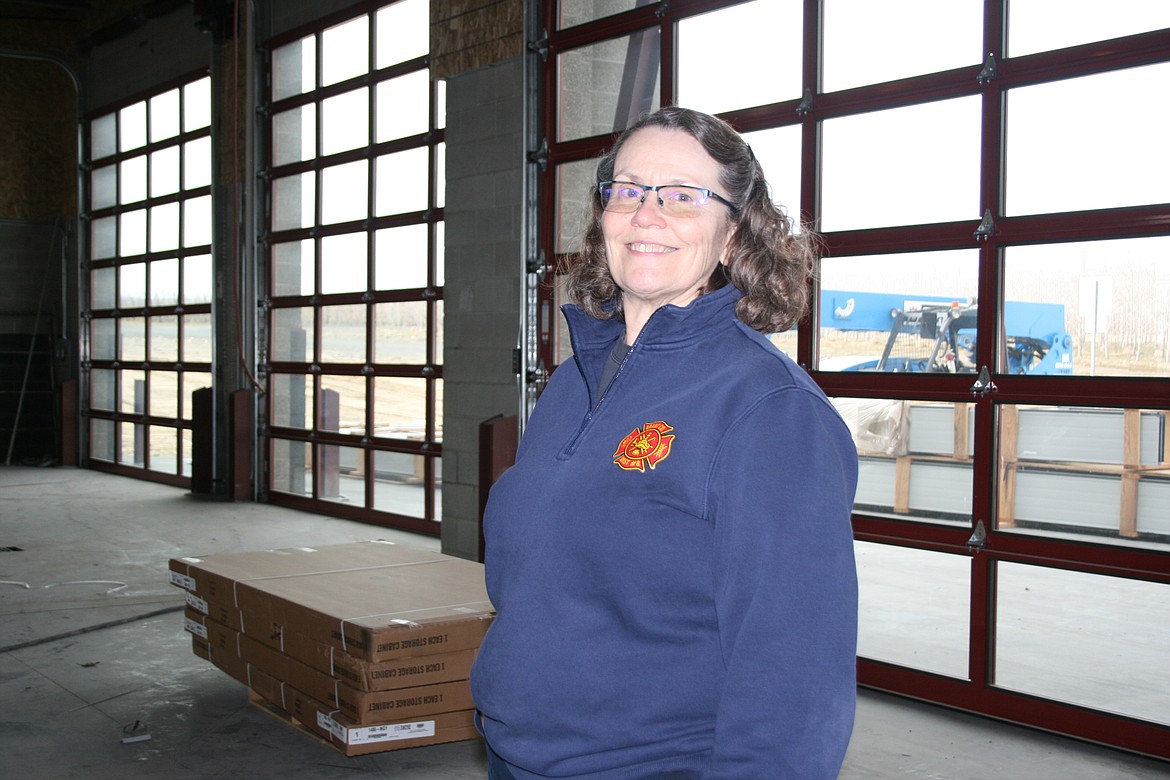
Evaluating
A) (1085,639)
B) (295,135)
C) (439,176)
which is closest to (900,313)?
(1085,639)

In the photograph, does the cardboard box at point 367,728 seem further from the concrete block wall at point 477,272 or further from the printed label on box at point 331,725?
the concrete block wall at point 477,272

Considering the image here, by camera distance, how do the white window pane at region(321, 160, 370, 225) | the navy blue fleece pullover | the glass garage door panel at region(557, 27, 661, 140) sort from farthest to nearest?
the white window pane at region(321, 160, 370, 225) → the glass garage door panel at region(557, 27, 661, 140) → the navy blue fleece pullover

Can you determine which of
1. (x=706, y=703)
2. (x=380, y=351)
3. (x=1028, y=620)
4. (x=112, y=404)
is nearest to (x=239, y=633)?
(x=1028, y=620)

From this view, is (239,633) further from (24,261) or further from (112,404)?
(24,261)

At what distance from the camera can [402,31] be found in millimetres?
8359

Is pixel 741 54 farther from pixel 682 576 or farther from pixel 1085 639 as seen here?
pixel 682 576

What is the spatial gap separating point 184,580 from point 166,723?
665 millimetres

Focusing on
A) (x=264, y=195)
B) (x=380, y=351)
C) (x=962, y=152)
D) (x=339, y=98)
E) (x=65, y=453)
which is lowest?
(x=65, y=453)

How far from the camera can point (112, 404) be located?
12.6 m

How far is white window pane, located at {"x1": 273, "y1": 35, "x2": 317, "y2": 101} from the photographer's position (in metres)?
9.38

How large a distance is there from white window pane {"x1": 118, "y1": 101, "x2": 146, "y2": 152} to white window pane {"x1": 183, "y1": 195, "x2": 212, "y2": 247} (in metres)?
1.46

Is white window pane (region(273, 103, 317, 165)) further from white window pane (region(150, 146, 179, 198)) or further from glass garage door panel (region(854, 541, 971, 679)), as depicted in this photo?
glass garage door panel (region(854, 541, 971, 679))

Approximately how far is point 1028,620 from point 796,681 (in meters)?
3.47

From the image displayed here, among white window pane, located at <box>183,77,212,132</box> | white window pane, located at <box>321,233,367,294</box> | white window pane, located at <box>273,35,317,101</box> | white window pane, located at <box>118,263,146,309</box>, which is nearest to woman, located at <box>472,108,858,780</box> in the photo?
white window pane, located at <box>321,233,367,294</box>
